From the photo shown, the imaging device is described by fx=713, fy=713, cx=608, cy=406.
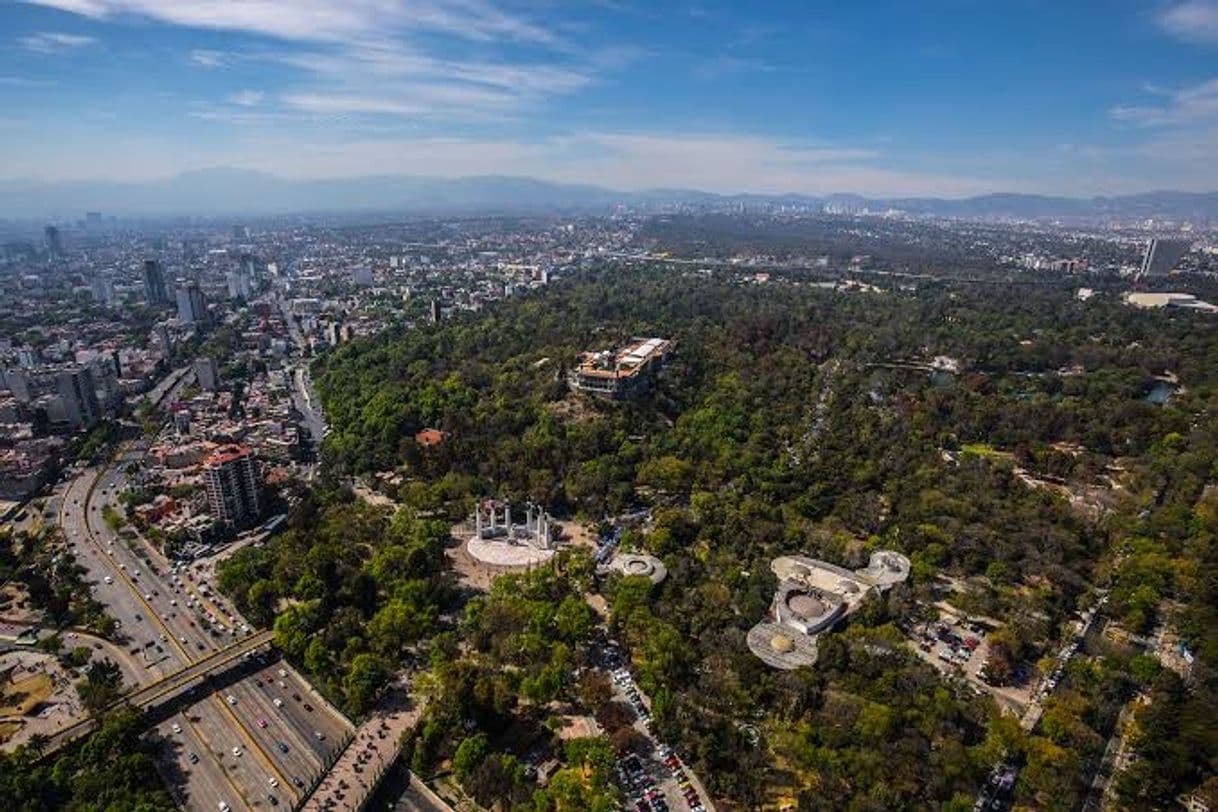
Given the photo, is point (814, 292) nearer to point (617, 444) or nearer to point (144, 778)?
point (617, 444)

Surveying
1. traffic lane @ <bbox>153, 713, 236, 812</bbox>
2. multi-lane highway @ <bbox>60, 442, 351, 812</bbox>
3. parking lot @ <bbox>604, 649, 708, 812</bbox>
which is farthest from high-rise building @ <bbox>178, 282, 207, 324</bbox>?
parking lot @ <bbox>604, 649, 708, 812</bbox>

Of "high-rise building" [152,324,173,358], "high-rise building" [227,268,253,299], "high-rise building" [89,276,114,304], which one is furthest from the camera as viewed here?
"high-rise building" [227,268,253,299]

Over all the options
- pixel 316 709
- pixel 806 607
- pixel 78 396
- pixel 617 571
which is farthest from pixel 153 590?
pixel 78 396

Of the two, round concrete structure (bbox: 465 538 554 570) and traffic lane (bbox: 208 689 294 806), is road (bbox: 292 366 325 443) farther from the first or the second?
traffic lane (bbox: 208 689 294 806)

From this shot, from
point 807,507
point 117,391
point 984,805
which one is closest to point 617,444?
point 807,507

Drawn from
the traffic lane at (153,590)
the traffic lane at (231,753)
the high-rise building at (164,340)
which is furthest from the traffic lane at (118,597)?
the high-rise building at (164,340)

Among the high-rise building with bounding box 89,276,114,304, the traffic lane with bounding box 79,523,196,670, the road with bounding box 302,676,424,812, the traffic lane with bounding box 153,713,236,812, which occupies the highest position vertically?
the high-rise building with bounding box 89,276,114,304
